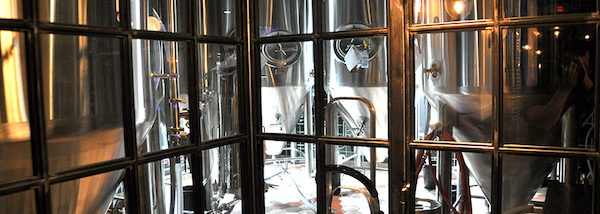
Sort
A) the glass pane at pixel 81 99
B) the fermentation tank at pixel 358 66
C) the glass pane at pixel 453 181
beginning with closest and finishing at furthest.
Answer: the glass pane at pixel 81 99 → the glass pane at pixel 453 181 → the fermentation tank at pixel 358 66

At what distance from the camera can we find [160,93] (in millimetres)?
1568

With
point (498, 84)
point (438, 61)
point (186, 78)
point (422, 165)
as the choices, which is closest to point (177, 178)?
point (186, 78)

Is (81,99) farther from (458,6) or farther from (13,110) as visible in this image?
(458,6)

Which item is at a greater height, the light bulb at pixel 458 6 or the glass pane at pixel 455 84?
the light bulb at pixel 458 6

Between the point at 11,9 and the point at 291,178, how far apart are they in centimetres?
118

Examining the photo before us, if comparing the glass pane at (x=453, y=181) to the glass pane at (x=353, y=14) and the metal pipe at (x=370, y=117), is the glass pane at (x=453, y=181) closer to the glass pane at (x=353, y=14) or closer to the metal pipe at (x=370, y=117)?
the metal pipe at (x=370, y=117)

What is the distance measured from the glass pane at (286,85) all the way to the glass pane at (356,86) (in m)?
0.09

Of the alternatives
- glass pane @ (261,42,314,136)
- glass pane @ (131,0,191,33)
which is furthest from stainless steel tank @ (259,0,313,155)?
glass pane @ (131,0,191,33)

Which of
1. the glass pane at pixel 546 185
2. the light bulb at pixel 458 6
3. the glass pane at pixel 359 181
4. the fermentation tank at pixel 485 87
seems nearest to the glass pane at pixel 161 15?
the glass pane at pixel 359 181

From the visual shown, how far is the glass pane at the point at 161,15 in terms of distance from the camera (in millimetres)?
1471

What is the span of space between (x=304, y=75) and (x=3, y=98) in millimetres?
1044

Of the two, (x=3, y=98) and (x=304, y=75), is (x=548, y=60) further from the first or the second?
(x=3, y=98)

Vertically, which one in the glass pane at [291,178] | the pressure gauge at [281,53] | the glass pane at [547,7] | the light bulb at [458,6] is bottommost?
the glass pane at [291,178]

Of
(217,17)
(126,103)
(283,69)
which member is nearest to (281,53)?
(283,69)
